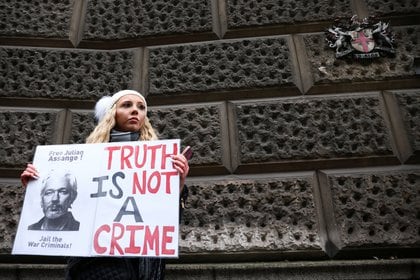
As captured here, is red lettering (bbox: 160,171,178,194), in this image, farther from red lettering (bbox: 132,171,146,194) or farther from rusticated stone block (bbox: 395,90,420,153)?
rusticated stone block (bbox: 395,90,420,153)

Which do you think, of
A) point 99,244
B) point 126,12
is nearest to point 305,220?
point 99,244

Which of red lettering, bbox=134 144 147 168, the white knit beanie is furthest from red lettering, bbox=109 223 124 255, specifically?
the white knit beanie

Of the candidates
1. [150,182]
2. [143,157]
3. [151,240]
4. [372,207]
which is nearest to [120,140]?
[143,157]

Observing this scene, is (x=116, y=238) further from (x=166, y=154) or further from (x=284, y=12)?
(x=284, y=12)

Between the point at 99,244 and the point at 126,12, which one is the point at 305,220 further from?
the point at 126,12

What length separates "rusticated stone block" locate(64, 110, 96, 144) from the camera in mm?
2615

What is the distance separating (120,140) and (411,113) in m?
1.84

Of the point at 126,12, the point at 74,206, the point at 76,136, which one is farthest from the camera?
the point at 126,12

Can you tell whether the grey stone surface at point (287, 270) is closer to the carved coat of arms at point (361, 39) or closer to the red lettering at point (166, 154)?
the red lettering at point (166, 154)

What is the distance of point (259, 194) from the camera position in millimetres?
2338

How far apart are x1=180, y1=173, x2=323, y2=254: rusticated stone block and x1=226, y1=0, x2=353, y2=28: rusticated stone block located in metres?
1.19

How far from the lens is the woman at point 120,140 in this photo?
4.74ft

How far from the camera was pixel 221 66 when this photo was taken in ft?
9.08

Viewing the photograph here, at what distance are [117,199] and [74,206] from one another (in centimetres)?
17
